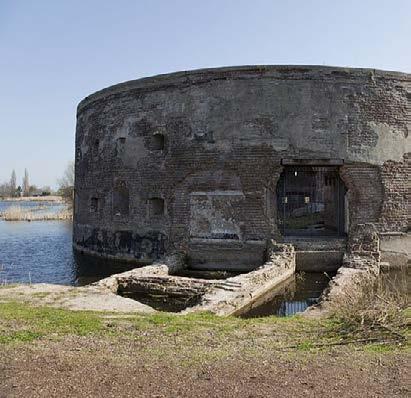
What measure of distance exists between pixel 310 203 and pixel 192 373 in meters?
25.5

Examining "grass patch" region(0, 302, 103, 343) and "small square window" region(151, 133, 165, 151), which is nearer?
"grass patch" region(0, 302, 103, 343)

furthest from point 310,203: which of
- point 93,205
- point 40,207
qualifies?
point 40,207

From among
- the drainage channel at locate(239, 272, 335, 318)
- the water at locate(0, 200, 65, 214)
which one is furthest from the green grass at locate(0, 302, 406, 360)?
the water at locate(0, 200, 65, 214)

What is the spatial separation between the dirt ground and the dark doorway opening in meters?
10.5

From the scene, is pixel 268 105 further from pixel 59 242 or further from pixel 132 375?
pixel 59 242

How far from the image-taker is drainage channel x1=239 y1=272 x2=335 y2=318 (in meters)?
9.43

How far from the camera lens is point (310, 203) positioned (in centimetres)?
2928

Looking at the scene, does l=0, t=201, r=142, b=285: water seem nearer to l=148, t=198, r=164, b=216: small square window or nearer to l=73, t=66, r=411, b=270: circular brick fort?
l=148, t=198, r=164, b=216: small square window

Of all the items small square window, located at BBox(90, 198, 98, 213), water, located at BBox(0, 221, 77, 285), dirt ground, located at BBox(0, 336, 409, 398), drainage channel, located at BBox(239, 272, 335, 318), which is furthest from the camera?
small square window, located at BBox(90, 198, 98, 213)

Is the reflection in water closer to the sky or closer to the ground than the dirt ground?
closer to the ground

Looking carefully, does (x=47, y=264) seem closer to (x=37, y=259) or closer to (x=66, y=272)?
(x=37, y=259)

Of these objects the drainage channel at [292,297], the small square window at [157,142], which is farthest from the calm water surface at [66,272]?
the small square window at [157,142]

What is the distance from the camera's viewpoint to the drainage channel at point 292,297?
30.9ft

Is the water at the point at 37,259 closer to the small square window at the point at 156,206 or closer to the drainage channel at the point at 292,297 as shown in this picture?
the small square window at the point at 156,206
